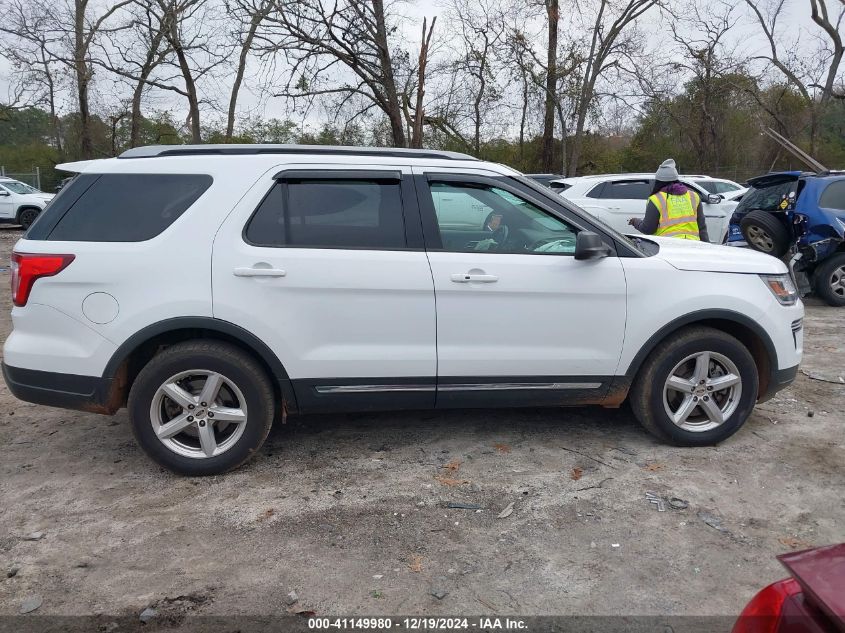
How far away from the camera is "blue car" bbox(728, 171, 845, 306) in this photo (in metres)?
8.63

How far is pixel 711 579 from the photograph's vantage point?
2.82m

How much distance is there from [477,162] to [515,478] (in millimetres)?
1924

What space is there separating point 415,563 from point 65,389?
2188 millimetres

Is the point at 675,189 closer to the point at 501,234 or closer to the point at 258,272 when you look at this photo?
the point at 501,234

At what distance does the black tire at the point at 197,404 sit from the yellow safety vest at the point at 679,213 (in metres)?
4.49

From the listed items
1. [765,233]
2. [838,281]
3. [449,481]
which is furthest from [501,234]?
[838,281]

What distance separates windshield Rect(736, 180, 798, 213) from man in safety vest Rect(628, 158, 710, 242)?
3.28 metres

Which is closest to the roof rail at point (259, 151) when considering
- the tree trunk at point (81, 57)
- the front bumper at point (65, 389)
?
the front bumper at point (65, 389)

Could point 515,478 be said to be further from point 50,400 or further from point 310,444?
point 50,400

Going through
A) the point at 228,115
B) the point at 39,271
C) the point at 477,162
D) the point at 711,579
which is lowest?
the point at 711,579

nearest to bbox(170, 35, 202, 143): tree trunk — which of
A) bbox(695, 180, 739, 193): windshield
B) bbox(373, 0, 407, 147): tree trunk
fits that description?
bbox(373, 0, 407, 147): tree trunk

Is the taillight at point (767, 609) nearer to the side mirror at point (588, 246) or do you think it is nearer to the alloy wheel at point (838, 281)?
the side mirror at point (588, 246)

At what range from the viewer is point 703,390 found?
13.3 feet

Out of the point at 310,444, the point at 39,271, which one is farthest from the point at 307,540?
the point at 39,271
